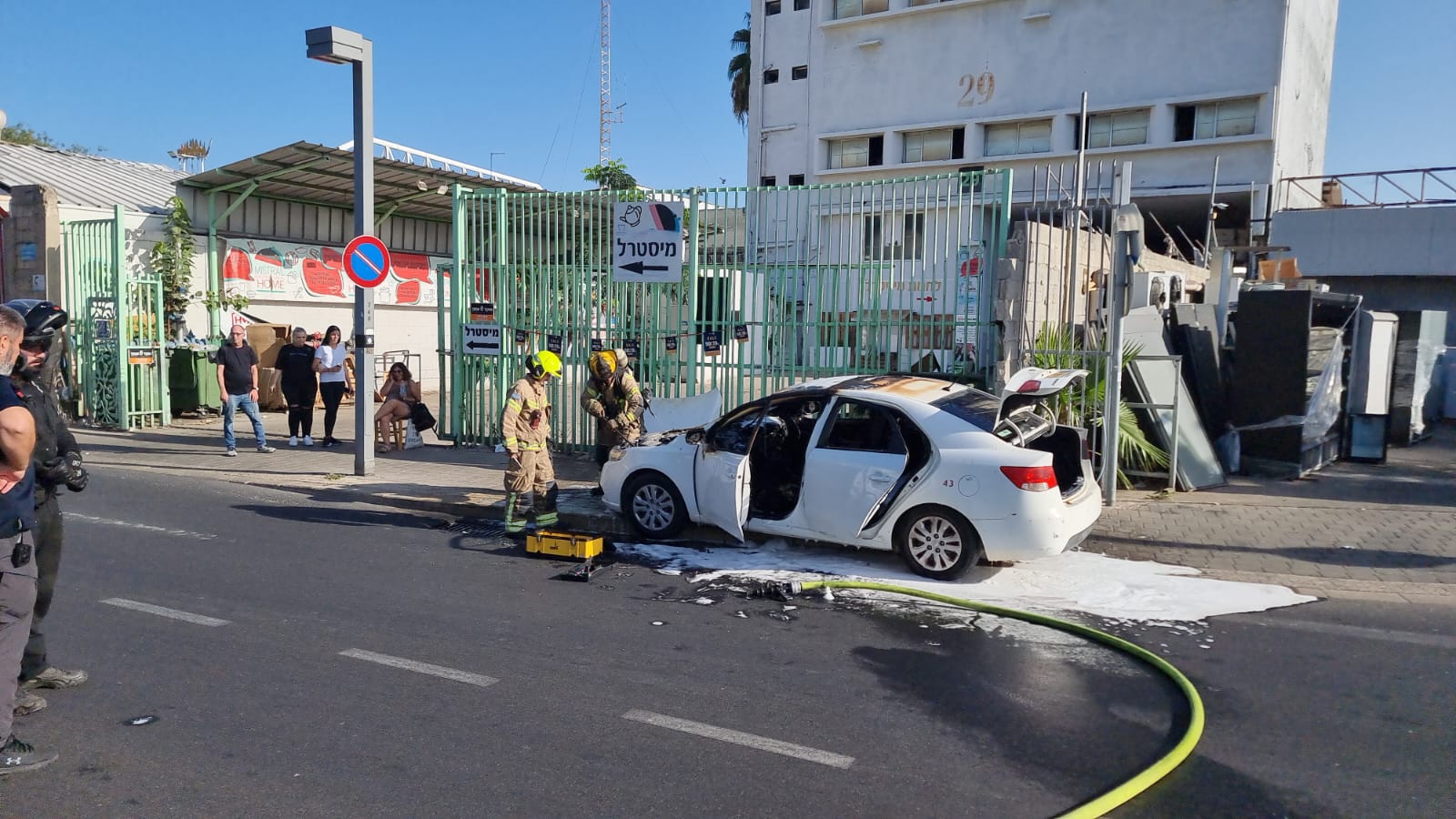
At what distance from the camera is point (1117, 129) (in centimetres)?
3716

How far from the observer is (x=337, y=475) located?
1184 centimetres

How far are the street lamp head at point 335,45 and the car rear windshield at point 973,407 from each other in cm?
793

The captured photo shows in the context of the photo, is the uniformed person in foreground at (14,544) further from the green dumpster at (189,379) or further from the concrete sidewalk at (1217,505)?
the green dumpster at (189,379)

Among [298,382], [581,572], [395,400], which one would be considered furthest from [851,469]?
[298,382]

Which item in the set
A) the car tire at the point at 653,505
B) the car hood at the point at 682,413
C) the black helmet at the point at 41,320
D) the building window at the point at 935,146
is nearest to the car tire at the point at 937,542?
the car tire at the point at 653,505

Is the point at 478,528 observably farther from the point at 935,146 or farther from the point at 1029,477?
the point at 935,146

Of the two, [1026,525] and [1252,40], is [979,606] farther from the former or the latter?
[1252,40]

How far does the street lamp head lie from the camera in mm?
11062

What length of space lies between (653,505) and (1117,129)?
34.1m

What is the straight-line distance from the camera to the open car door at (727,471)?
8.07 m

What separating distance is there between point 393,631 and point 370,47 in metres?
8.08

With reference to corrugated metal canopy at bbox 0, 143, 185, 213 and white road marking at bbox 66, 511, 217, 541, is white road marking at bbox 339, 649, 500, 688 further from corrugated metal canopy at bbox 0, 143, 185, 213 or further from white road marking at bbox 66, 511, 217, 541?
corrugated metal canopy at bbox 0, 143, 185, 213

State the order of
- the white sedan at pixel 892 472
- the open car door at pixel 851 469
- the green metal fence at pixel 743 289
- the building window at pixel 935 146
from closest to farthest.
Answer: the white sedan at pixel 892 472 → the open car door at pixel 851 469 → the green metal fence at pixel 743 289 → the building window at pixel 935 146

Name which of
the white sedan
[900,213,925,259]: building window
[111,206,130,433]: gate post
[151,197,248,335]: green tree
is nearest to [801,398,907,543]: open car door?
the white sedan
